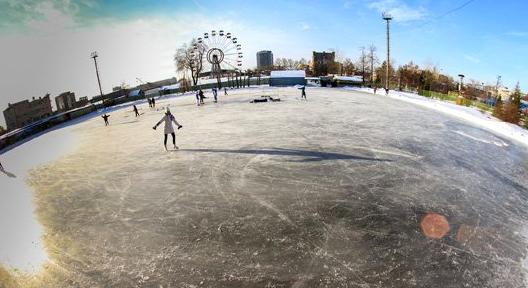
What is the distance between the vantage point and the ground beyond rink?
4.98 meters

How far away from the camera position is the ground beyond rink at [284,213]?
16.3 ft

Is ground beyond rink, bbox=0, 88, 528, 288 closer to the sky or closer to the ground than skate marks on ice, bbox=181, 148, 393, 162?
closer to the ground

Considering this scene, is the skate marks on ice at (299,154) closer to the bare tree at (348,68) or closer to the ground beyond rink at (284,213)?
the ground beyond rink at (284,213)

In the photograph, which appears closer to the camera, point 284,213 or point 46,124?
point 284,213

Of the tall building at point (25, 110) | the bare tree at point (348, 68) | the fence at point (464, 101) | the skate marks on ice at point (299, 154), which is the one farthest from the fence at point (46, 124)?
the bare tree at point (348, 68)

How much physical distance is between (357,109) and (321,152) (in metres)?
11.4

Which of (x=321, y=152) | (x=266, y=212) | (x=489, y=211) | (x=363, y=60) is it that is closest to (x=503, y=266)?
(x=489, y=211)

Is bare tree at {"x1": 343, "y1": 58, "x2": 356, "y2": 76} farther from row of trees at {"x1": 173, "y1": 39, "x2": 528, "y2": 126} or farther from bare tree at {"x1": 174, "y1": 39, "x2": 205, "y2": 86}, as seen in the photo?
bare tree at {"x1": 174, "y1": 39, "x2": 205, "y2": 86}

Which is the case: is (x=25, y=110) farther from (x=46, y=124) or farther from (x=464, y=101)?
(x=464, y=101)

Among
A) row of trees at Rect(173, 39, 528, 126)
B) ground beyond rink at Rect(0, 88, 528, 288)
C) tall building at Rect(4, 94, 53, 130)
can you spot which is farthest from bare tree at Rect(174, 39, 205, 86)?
ground beyond rink at Rect(0, 88, 528, 288)

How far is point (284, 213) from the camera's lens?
6.69 metres

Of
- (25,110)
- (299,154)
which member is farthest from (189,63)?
(299,154)

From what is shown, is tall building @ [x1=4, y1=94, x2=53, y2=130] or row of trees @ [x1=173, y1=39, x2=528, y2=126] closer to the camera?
row of trees @ [x1=173, y1=39, x2=528, y2=126]

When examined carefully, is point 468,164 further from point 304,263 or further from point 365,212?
point 304,263
